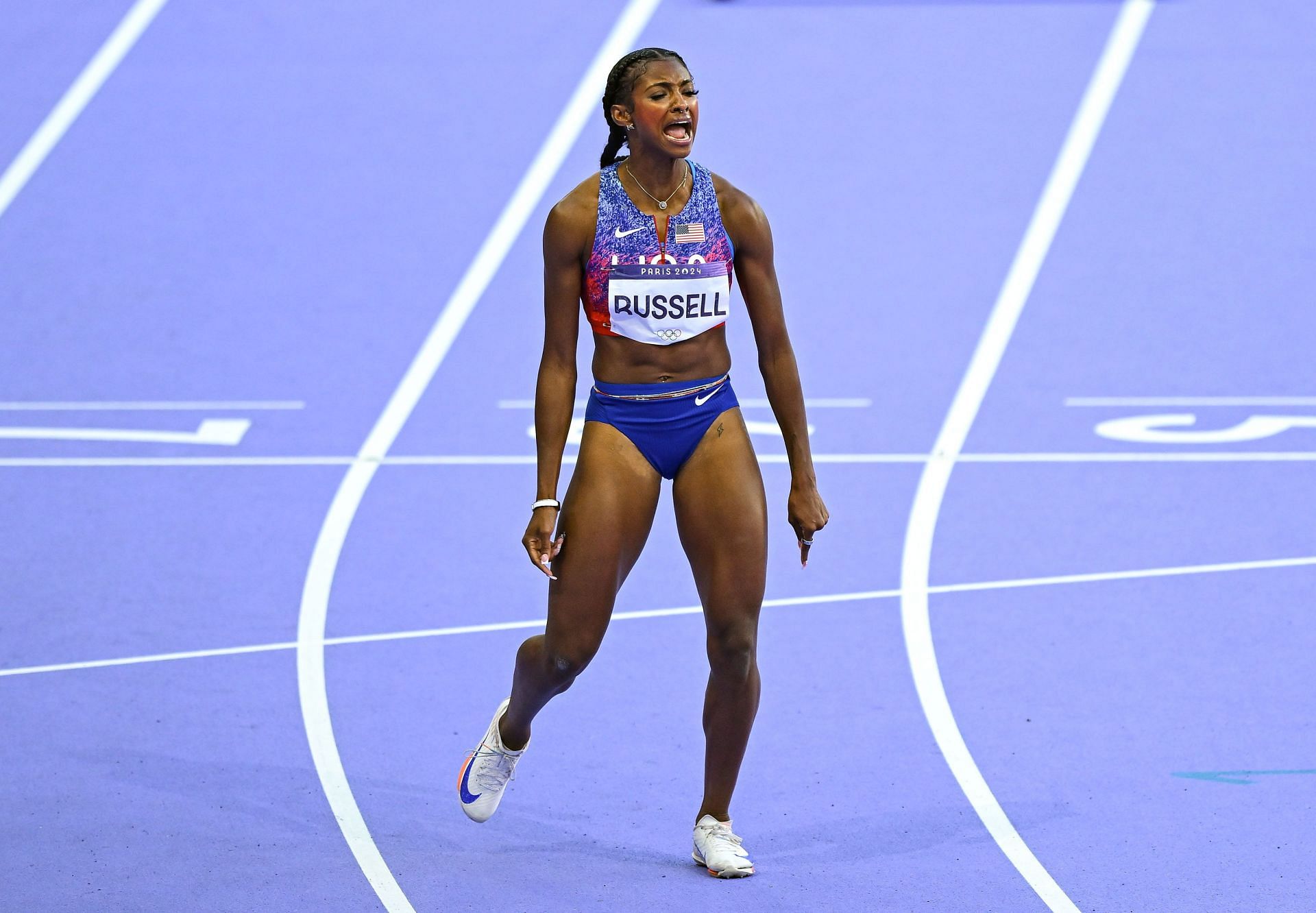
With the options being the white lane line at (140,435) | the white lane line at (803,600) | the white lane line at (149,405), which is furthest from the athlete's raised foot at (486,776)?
the white lane line at (149,405)

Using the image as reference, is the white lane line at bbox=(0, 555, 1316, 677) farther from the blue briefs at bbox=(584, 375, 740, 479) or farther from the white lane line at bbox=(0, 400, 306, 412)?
the white lane line at bbox=(0, 400, 306, 412)

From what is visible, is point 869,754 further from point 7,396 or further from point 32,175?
point 32,175

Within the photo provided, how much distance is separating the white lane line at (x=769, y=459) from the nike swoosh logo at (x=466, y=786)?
10.9 ft

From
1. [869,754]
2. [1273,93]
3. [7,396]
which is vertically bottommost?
[7,396]

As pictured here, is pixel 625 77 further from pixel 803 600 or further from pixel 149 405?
pixel 149 405

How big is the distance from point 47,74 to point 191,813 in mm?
9124

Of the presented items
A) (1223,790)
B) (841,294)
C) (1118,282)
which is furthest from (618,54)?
(1223,790)

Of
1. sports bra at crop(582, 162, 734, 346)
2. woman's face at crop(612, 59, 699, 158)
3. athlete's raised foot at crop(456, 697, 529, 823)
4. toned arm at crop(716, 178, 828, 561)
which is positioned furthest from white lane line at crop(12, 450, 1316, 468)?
woman's face at crop(612, 59, 699, 158)

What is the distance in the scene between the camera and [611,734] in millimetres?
5949

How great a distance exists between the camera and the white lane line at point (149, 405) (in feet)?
30.1

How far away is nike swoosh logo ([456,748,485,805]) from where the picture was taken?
5.18m

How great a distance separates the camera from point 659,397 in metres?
4.84

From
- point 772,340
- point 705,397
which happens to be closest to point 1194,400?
point 772,340

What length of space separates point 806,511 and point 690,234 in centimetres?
84
